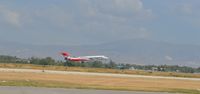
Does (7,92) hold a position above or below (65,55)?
below

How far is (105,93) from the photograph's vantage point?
29.5 meters

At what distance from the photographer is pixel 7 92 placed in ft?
84.8

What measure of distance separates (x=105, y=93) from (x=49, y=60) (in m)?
97.3

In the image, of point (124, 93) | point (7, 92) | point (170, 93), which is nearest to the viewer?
point (7, 92)

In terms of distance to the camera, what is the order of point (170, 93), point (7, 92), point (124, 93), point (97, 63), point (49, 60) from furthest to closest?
point (97, 63) < point (49, 60) < point (170, 93) < point (124, 93) < point (7, 92)

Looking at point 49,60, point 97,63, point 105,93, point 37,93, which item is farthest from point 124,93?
point 97,63

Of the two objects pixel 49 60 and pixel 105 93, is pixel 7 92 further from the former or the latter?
pixel 49 60

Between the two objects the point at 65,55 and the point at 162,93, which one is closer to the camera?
the point at 162,93

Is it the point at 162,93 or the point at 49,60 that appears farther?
the point at 49,60

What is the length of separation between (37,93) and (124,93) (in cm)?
689

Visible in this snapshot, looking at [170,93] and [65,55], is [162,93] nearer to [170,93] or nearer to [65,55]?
[170,93]

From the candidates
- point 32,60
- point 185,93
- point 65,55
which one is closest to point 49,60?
point 32,60

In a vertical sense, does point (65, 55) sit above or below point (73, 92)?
above

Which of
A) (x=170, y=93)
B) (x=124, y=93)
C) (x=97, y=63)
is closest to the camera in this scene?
(x=124, y=93)
